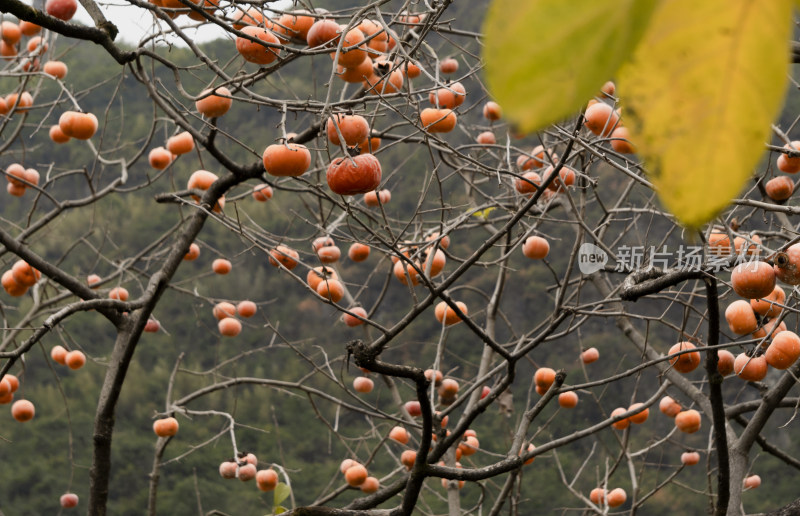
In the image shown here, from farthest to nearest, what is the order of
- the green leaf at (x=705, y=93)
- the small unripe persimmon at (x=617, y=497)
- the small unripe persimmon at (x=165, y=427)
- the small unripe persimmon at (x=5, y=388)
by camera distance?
the small unripe persimmon at (x=617, y=497), the small unripe persimmon at (x=165, y=427), the small unripe persimmon at (x=5, y=388), the green leaf at (x=705, y=93)

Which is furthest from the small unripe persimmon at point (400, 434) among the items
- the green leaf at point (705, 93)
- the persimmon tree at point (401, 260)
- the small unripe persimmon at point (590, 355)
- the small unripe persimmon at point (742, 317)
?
the green leaf at point (705, 93)

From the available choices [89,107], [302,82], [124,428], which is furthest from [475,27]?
[124,428]

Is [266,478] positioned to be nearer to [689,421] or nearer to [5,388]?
[5,388]

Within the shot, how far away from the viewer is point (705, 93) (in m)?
0.11

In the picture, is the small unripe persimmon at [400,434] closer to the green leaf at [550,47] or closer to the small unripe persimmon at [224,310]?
the small unripe persimmon at [224,310]

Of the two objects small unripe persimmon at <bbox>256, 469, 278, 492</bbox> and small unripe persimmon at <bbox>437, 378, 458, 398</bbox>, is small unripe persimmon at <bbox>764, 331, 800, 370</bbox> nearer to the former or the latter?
small unripe persimmon at <bbox>437, 378, 458, 398</bbox>

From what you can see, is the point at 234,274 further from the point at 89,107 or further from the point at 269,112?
the point at 89,107

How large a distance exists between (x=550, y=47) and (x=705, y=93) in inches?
0.9

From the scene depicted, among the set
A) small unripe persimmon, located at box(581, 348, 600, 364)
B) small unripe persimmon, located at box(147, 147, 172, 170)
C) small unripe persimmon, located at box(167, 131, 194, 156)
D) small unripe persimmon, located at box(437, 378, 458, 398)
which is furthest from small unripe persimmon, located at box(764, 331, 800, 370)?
small unripe persimmon, located at box(147, 147, 172, 170)

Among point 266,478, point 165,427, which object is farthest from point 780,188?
point 165,427

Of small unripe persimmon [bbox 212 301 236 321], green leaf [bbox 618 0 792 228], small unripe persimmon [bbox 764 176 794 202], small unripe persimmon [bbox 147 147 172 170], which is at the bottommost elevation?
green leaf [bbox 618 0 792 228]

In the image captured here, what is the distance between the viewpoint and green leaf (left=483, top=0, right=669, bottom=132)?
4.4 inches

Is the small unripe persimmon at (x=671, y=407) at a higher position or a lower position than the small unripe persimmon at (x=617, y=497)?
higher

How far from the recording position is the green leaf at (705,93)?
4.3 inches
